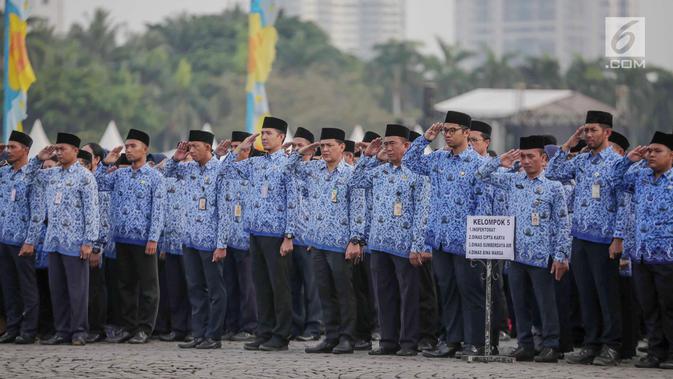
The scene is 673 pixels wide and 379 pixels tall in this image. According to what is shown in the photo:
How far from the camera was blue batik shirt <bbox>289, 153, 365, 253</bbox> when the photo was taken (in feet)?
52.0

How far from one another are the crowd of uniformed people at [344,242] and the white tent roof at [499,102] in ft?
187

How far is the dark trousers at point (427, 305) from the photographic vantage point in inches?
623

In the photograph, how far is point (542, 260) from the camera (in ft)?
48.5

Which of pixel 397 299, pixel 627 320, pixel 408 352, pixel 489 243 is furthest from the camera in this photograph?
pixel 397 299

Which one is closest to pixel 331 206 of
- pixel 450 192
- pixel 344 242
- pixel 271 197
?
pixel 344 242

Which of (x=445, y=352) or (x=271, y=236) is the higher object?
(x=271, y=236)

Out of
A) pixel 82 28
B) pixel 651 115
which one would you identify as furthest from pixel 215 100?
pixel 651 115

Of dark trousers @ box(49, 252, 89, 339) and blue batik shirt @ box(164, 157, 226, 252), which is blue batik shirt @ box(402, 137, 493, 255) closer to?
blue batik shirt @ box(164, 157, 226, 252)

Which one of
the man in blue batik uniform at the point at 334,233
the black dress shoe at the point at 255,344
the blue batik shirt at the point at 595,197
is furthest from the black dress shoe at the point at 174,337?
the blue batik shirt at the point at 595,197

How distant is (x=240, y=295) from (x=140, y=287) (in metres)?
1.45

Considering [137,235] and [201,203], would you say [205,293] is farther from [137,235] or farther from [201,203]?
[137,235]

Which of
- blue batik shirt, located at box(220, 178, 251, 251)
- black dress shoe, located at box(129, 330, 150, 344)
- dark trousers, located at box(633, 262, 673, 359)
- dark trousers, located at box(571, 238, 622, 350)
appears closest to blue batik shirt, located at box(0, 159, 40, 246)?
black dress shoe, located at box(129, 330, 150, 344)

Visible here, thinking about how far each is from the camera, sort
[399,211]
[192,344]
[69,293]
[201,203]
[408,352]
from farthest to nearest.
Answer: [201,203] → [69,293] → [192,344] → [399,211] → [408,352]

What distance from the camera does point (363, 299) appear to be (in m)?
17.3
